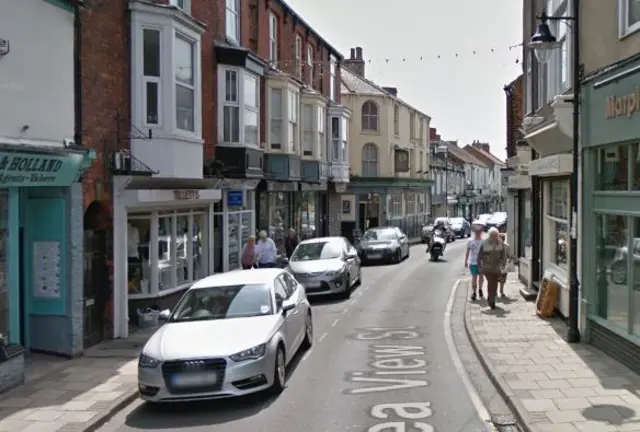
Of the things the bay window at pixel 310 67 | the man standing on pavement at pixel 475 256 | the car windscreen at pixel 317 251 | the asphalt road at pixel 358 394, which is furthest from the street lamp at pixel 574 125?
the bay window at pixel 310 67

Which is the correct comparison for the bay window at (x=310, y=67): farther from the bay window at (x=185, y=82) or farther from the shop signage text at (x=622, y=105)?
the shop signage text at (x=622, y=105)

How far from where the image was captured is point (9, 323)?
10.2 meters

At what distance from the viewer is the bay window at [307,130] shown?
26328mm

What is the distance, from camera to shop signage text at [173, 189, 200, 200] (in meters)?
14.3

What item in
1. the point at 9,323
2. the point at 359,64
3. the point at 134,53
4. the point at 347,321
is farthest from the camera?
the point at 359,64

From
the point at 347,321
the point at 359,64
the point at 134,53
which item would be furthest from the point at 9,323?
the point at 359,64

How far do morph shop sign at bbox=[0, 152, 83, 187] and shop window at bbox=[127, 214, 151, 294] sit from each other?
3178 millimetres

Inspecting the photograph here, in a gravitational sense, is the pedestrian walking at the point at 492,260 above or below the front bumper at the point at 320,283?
above

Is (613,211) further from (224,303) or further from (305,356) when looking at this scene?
(224,303)

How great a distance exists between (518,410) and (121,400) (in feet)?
15.8

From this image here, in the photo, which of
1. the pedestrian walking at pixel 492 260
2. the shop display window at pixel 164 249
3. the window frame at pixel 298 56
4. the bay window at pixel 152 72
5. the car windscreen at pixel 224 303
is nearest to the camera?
the car windscreen at pixel 224 303

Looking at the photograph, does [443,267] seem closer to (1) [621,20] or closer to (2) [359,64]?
(1) [621,20]

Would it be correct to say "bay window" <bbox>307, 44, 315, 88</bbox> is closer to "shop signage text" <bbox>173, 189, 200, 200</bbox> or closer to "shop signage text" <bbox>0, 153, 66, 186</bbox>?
"shop signage text" <bbox>173, 189, 200, 200</bbox>

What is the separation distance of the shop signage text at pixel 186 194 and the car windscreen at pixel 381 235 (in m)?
15.0
